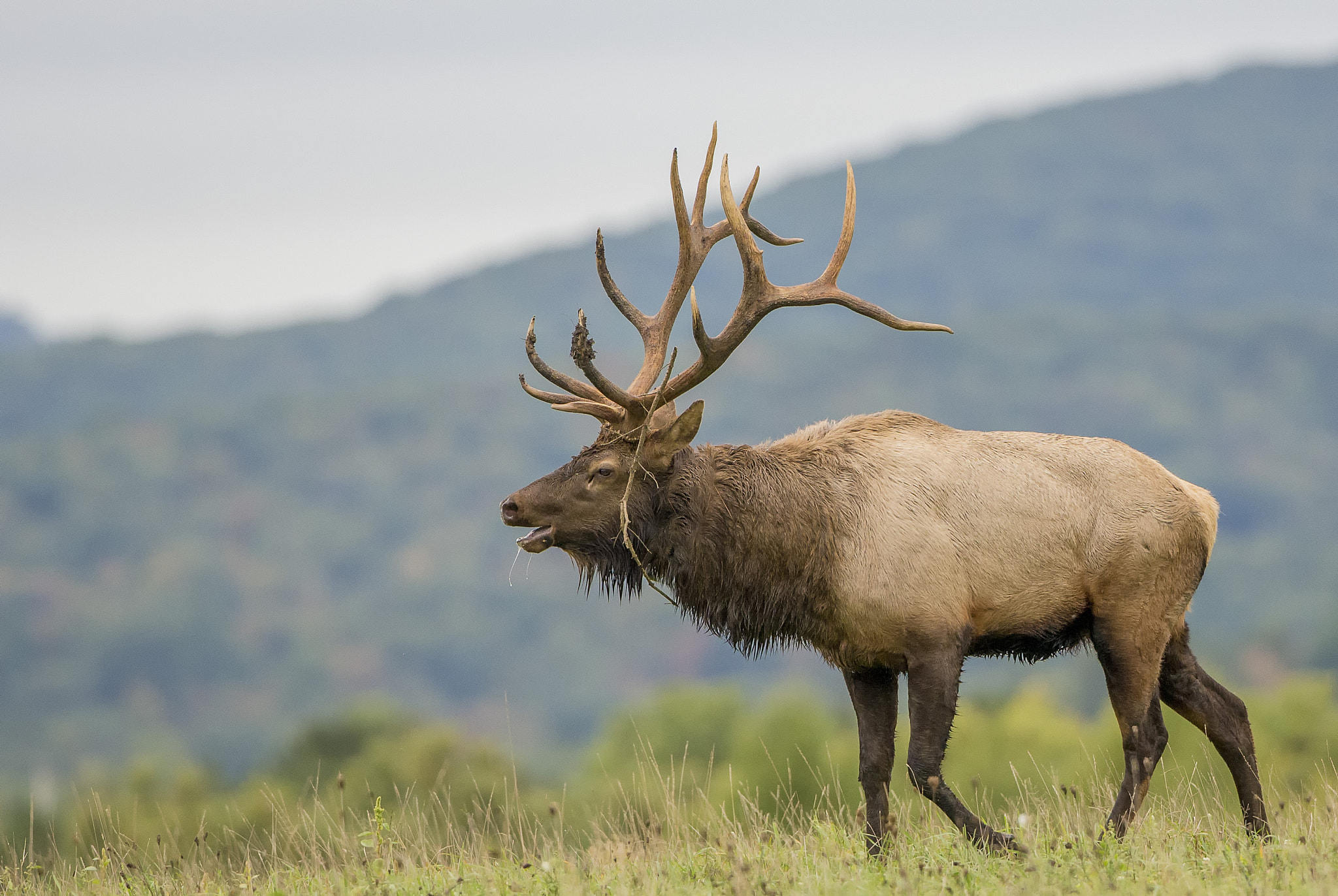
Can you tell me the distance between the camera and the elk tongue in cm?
834

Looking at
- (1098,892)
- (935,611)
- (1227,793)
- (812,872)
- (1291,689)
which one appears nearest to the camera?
(1098,892)

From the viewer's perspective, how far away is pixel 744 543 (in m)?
8.53

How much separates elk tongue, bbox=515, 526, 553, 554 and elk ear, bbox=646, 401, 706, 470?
2.22ft

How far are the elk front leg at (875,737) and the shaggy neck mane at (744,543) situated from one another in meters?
0.45

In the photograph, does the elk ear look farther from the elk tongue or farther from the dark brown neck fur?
the elk tongue

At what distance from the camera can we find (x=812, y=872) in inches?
288

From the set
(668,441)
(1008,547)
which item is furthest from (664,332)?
(1008,547)

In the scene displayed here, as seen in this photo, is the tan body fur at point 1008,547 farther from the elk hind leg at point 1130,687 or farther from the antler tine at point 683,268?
the antler tine at point 683,268

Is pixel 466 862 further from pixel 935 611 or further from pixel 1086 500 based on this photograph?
pixel 1086 500

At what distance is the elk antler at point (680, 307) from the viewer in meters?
8.59

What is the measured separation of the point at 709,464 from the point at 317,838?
301cm

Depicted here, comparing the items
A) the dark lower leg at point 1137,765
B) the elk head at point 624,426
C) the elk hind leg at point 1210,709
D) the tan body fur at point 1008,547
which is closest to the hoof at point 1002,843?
the dark lower leg at point 1137,765

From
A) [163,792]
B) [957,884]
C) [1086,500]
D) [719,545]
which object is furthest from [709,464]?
[163,792]

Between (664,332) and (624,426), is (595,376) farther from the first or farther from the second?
(664,332)
